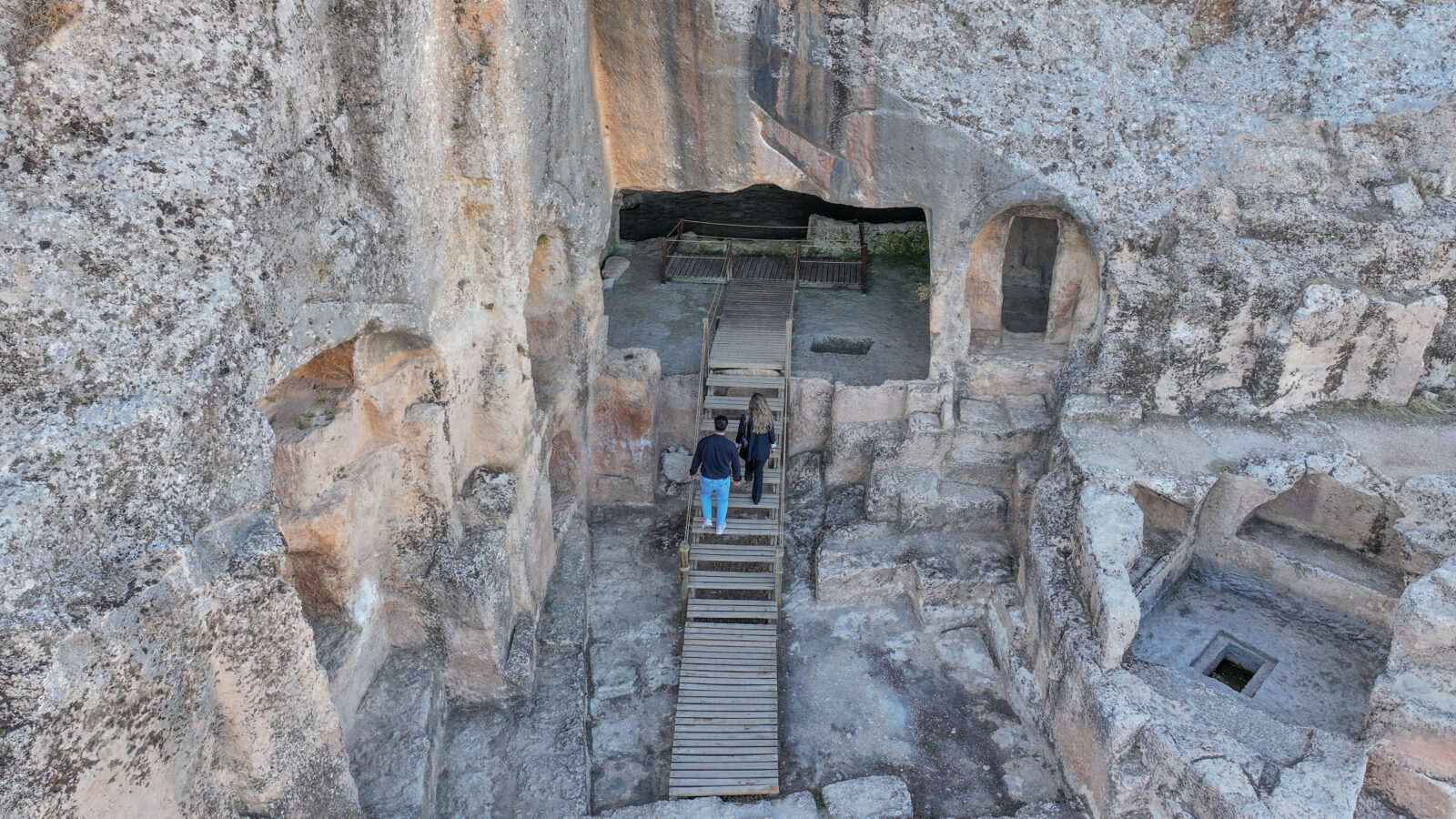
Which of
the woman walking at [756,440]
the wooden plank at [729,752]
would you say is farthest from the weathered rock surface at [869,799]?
the woman walking at [756,440]

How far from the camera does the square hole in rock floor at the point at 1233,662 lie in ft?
27.2

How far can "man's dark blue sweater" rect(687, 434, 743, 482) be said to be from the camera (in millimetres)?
8859

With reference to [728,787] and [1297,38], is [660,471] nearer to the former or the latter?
[728,787]

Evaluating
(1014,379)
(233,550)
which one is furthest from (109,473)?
(1014,379)

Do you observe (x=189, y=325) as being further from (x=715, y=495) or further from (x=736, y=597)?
(x=736, y=597)

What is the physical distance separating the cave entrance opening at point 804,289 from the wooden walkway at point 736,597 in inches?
15.2

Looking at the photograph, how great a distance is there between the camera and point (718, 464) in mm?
8898

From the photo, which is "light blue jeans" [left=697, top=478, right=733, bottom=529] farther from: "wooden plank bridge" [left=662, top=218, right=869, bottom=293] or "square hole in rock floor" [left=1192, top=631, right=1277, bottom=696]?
"square hole in rock floor" [left=1192, top=631, right=1277, bottom=696]

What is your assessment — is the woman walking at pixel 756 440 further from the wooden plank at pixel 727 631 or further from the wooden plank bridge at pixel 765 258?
the wooden plank bridge at pixel 765 258

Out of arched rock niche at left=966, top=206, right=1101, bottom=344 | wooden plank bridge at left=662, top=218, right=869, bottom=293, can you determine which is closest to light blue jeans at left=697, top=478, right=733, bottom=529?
arched rock niche at left=966, top=206, right=1101, bottom=344

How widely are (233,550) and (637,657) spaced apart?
15.3 ft

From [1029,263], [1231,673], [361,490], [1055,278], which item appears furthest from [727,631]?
[1029,263]

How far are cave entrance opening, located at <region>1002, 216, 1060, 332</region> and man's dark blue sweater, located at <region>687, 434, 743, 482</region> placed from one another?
14.0 ft

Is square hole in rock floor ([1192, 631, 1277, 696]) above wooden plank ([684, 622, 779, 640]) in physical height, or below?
above
